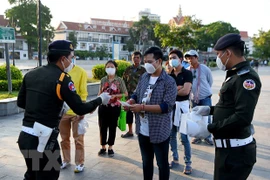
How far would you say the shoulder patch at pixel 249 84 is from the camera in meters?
1.95

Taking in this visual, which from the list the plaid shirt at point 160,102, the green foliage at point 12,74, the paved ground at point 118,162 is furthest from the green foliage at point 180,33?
the plaid shirt at point 160,102

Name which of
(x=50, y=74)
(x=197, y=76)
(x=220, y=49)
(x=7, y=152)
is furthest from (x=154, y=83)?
(x=7, y=152)

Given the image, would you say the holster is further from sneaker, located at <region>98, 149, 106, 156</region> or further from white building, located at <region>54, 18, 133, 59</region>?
white building, located at <region>54, 18, 133, 59</region>

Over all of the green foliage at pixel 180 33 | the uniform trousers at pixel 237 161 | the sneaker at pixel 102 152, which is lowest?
the sneaker at pixel 102 152

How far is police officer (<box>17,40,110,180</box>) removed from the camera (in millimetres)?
2293

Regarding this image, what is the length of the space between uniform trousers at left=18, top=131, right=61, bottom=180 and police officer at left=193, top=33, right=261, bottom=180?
1.43m

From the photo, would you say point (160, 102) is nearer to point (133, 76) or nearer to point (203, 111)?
point (203, 111)

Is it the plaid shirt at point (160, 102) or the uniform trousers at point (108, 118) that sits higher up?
the plaid shirt at point (160, 102)

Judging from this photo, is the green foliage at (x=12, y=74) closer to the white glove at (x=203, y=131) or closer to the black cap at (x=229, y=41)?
the white glove at (x=203, y=131)

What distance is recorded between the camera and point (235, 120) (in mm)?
1982

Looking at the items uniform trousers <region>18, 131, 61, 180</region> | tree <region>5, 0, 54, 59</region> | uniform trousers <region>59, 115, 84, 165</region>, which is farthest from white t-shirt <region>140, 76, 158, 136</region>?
tree <region>5, 0, 54, 59</region>

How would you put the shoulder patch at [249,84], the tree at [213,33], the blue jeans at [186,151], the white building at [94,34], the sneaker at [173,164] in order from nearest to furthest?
1. the shoulder patch at [249,84]
2. the blue jeans at [186,151]
3. the sneaker at [173,164]
4. the white building at [94,34]
5. the tree at [213,33]

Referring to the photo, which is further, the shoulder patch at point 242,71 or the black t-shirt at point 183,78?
the black t-shirt at point 183,78

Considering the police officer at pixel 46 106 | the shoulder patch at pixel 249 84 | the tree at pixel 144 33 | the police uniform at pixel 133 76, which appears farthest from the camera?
the tree at pixel 144 33
